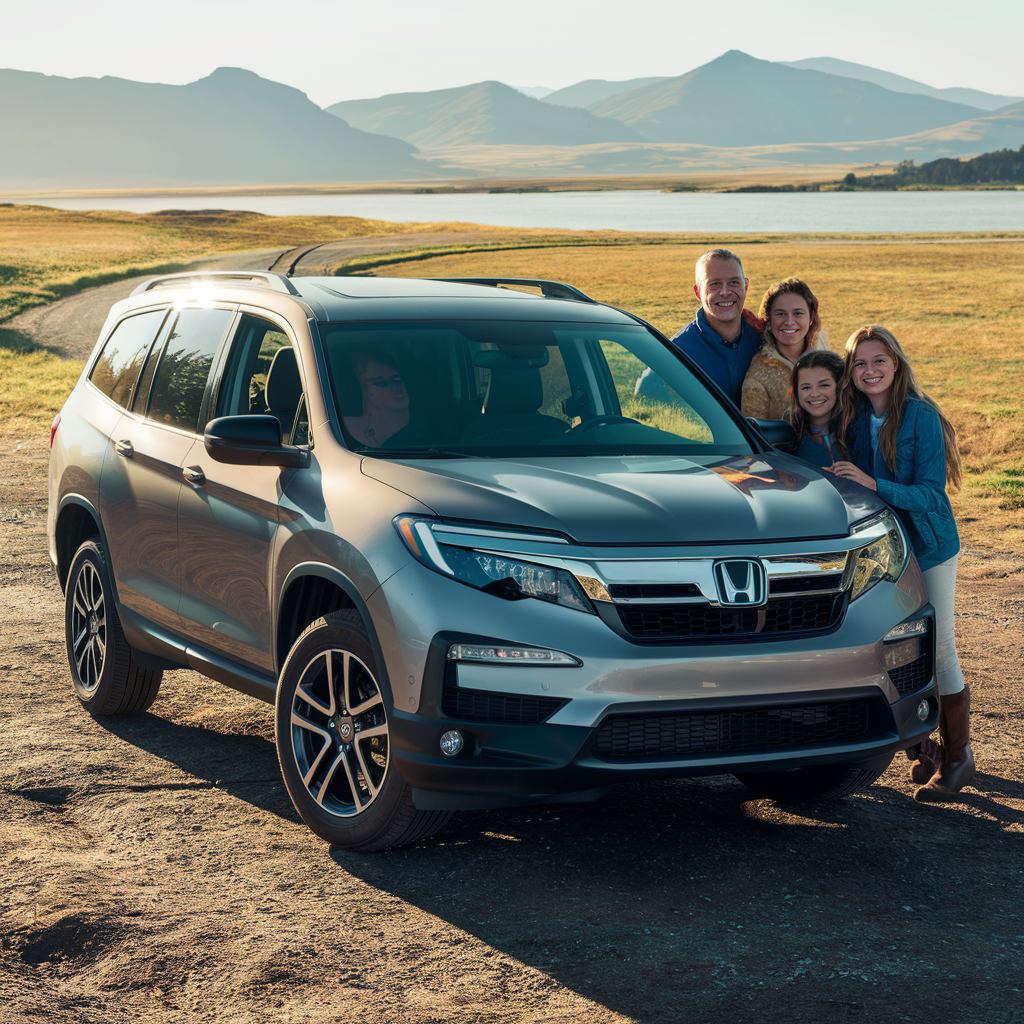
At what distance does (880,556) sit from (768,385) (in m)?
2.11

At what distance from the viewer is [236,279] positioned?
5.59 m

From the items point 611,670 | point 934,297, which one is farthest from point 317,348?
point 934,297

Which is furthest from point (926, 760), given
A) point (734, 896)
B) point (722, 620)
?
point (722, 620)

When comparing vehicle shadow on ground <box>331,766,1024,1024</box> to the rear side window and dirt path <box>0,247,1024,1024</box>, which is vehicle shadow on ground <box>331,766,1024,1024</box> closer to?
dirt path <box>0,247,1024,1024</box>

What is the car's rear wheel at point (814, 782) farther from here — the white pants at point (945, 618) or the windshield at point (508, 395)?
the windshield at point (508, 395)

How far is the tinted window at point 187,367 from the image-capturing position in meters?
5.29

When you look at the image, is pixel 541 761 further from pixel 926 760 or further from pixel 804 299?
pixel 804 299

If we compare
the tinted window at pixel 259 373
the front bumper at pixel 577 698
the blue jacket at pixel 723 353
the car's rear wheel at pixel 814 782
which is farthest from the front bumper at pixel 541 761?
the blue jacket at pixel 723 353

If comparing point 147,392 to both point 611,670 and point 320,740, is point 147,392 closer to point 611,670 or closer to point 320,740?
point 320,740

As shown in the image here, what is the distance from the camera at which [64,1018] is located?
317 centimetres

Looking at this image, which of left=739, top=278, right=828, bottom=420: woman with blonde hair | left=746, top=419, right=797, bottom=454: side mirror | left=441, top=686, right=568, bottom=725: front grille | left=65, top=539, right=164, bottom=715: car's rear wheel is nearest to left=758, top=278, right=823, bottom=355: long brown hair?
left=739, top=278, right=828, bottom=420: woman with blonde hair

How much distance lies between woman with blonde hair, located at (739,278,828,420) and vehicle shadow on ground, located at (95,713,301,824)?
2.73 metres

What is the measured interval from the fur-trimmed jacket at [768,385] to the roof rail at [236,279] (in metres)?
2.26

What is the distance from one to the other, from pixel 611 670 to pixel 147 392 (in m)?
2.98
